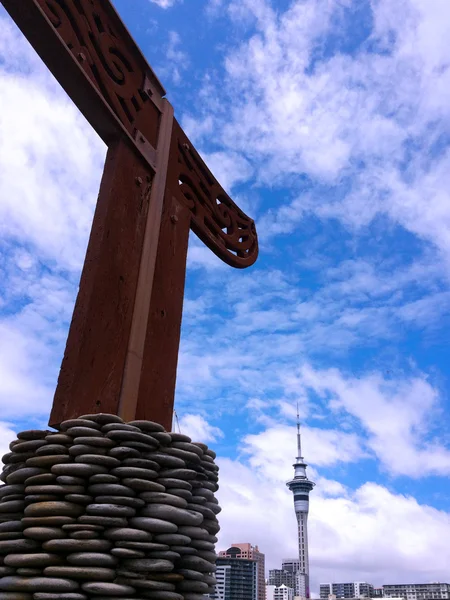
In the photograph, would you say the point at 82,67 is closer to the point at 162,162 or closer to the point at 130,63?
the point at 130,63

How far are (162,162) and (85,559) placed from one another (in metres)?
2.61

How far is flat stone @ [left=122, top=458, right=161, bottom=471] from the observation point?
234 cm

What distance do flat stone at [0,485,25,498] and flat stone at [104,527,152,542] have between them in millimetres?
469

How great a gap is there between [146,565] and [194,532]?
1.06 ft

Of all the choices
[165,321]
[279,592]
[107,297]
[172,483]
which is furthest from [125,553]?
[279,592]

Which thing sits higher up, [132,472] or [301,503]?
[301,503]

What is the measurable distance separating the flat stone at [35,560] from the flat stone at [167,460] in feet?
1.78

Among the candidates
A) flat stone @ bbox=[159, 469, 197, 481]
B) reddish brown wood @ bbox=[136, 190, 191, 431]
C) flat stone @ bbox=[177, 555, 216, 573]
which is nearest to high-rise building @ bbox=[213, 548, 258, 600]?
reddish brown wood @ bbox=[136, 190, 191, 431]

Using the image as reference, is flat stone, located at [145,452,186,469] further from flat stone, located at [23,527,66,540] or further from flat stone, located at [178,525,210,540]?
flat stone, located at [23,527,66,540]

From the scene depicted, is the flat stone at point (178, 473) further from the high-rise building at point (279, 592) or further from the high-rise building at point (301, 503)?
the high-rise building at point (279, 592)

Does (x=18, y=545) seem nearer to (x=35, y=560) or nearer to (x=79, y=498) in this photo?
(x=35, y=560)

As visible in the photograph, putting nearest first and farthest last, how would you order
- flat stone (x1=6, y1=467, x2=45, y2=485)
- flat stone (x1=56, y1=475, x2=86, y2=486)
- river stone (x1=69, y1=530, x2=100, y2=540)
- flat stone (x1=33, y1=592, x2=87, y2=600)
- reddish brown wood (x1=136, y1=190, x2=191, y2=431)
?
flat stone (x1=33, y1=592, x2=87, y2=600)
river stone (x1=69, y1=530, x2=100, y2=540)
flat stone (x1=56, y1=475, x2=86, y2=486)
flat stone (x1=6, y1=467, x2=45, y2=485)
reddish brown wood (x1=136, y1=190, x2=191, y2=431)

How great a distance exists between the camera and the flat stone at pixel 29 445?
2425 millimetres

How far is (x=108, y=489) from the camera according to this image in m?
2.25
